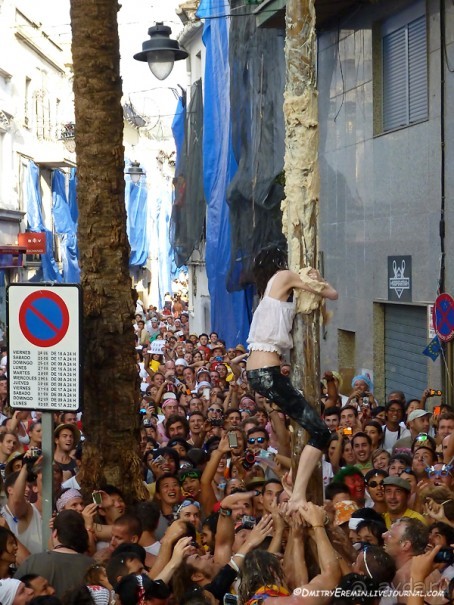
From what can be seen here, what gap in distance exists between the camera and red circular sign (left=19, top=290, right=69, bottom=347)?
667 cm

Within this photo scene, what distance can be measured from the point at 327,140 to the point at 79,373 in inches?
526

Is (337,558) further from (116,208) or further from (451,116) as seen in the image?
(451,116)

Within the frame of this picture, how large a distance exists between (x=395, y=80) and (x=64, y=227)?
86.8ft

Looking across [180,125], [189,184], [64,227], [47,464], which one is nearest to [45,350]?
[47,464]

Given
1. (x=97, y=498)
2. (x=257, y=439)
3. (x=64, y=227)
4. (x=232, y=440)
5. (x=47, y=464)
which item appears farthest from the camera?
(x=64, y=227)

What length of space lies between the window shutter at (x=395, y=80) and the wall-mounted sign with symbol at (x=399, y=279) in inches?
79.3

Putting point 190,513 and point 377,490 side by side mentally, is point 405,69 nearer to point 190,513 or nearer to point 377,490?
point 377,490

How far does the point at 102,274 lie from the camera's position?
337 inches

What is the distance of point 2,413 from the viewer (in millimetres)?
13227

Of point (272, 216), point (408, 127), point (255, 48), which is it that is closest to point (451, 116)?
point (408, 127)

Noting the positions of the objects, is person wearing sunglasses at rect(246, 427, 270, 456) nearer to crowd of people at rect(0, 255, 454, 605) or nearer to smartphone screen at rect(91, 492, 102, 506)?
crowd of people at rect(0, 255, 454, 605)

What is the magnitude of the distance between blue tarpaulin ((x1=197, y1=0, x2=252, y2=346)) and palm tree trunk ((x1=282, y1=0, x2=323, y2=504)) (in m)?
17.6

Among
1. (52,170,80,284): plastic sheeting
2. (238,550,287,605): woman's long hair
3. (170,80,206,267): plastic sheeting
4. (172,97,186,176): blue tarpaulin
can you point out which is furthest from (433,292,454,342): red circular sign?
(52,170,80,284): plastic sheeting

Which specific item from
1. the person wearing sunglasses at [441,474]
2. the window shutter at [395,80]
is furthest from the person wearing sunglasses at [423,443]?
the window shutter at [395,80]
